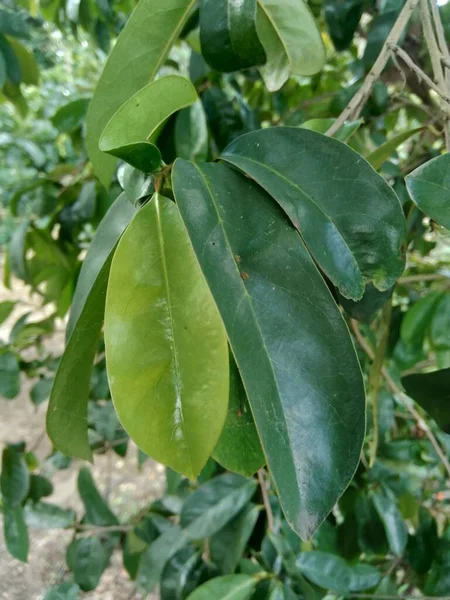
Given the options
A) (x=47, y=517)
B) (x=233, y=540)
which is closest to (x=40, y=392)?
(x=47, y=517)

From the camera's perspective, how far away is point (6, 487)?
0.79 m

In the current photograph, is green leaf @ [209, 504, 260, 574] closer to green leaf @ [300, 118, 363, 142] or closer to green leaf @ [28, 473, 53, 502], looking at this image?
green leaf @ [28, 473, 53, 502]

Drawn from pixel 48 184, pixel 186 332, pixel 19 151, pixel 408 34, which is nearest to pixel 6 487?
pixel 48 184

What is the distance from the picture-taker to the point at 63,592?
702mm

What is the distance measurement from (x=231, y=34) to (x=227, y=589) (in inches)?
22.1

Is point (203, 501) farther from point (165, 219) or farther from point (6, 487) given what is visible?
point (165, 219)

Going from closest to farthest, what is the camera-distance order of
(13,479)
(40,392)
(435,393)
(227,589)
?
(435,393) < (227,589) < (13,479) < (40,392)

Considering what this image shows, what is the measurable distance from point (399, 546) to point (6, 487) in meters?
0.60

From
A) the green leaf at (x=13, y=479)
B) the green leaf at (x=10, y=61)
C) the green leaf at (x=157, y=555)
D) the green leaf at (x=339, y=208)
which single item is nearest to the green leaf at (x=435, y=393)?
the green leaf at (x=339, y=208)

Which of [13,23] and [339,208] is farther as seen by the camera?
[13,23]

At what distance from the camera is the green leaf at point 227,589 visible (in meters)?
0.53

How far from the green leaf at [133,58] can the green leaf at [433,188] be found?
238 millimetres

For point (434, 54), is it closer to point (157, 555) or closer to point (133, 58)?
point (133, 58)

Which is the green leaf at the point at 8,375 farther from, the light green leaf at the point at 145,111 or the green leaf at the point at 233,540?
the light green leaf at the point at 145,111
